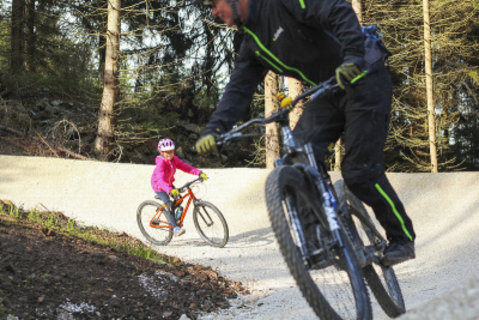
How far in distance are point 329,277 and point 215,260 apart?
174 inches

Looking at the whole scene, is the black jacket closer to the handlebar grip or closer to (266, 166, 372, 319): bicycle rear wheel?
the handlebar grip

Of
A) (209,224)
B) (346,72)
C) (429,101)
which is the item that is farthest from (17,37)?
(346,72)

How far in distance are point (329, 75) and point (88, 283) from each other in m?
2.78

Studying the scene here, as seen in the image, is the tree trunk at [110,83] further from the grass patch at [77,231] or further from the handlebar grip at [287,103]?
the handlebar grip at [287,103]

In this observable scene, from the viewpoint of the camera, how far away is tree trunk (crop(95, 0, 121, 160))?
14.2 metres

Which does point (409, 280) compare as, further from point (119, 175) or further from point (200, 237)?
point (119, 175)

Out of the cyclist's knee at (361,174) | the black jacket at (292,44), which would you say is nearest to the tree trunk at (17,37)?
the black jacket at (292,44)

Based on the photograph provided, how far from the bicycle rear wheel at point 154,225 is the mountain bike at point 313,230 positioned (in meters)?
5.45

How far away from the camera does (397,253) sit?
9.64 ft

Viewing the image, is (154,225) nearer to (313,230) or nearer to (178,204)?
(178,204)

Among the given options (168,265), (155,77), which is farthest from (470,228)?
(155,77)

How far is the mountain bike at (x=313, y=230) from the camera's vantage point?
7.13 ft

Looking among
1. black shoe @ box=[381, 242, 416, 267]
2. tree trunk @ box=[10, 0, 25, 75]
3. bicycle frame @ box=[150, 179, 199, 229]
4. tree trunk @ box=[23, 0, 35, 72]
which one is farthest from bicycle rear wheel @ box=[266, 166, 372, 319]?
tree trunk @ box=[23, 0, 35, 72]

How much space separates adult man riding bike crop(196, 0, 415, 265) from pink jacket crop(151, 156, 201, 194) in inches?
189
